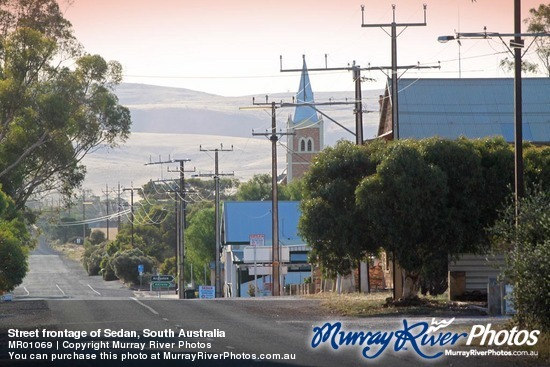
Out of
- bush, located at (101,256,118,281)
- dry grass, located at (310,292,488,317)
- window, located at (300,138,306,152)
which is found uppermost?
window, located at (300,138,306,152)

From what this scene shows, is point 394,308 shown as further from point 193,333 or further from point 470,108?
point 470,108

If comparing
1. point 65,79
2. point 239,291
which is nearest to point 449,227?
point 65,79

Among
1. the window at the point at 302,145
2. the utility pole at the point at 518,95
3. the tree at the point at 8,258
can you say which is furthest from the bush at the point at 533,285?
the window at the point at 302,145

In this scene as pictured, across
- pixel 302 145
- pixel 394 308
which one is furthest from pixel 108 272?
pixel 394 308

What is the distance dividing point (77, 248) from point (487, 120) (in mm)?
125034

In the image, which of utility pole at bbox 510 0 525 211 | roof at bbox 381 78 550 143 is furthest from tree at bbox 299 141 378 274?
roof at bbox 381 78 550 143

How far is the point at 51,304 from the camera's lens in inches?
1544

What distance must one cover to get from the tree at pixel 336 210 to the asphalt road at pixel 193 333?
1884 mm

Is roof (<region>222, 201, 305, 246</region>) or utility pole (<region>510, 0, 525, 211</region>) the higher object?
utility pole (<region>510, 0, 525, 211</region>)

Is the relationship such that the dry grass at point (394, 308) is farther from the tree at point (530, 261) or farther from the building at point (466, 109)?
the building at point (466, 109)

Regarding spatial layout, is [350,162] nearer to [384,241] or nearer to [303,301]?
[384,241]

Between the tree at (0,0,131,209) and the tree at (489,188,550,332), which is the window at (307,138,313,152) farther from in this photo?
the tree at (489,188,550,332)

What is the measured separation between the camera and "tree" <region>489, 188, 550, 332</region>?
23125mm

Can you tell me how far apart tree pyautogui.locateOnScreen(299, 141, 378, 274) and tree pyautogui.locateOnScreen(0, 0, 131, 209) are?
19114 millimetres
